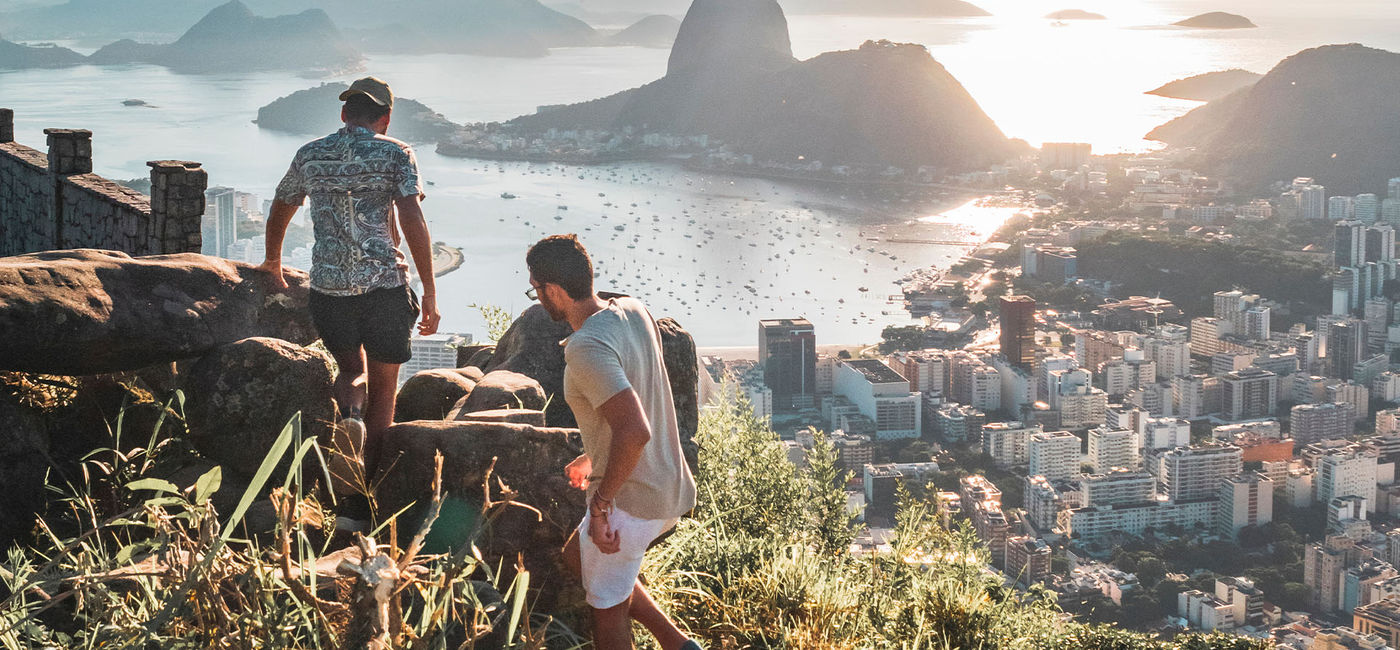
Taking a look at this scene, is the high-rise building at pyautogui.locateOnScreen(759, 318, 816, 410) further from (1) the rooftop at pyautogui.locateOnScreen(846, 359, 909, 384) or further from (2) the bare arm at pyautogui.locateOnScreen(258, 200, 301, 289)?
(2) the bare arm at pyautogui.locateOnScreen(258, 200, 301, 289)

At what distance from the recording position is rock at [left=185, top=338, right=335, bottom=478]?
2729mm

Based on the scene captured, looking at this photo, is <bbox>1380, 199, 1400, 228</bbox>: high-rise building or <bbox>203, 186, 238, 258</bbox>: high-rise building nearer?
<bbox>203, 186, 238, 258</bbox>: high-rise building

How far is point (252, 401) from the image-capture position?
275 cm

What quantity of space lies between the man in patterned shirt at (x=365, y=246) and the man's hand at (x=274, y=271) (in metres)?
0.38

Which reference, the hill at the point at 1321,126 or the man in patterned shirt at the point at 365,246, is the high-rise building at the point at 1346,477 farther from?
the hill at the point at 1321,126

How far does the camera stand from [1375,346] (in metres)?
29.9

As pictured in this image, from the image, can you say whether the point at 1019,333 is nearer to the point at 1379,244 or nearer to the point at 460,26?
the point at 1379,244

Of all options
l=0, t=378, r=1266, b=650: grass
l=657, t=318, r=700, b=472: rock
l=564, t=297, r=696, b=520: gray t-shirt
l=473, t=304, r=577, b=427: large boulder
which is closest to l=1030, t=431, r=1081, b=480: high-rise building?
l=0, t=378, r=1266, b=650: grass

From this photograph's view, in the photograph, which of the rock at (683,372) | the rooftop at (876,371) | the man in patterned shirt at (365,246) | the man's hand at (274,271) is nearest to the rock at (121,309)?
the man's hand at (274,271)

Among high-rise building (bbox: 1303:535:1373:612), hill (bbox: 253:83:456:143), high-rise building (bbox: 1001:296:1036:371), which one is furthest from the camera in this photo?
hill (bbox: 253:83:456:143)

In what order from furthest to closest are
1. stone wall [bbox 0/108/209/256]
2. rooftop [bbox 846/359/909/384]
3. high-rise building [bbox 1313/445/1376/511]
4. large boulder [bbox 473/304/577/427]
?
rooftop [bbox 846/359/909/384]
high-rise building [bbox 1313/445/1376/511]
stone wall [bbox 0/108/209/256]
large boulder [bbox 473/304/577/427]

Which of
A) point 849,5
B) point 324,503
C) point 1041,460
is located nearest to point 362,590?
point 324,503

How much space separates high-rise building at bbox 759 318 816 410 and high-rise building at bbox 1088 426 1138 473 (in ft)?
17.7

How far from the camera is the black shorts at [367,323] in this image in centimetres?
271
